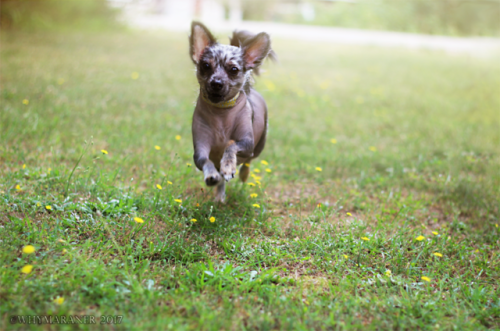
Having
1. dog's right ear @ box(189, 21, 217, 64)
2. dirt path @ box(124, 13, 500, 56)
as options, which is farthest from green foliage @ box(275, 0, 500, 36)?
dog's right ear @ box(189, 21, 217, 64)

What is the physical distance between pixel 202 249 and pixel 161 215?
1.62 ft

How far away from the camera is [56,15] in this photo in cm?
1305

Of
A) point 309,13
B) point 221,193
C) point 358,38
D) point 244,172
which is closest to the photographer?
point 221,193

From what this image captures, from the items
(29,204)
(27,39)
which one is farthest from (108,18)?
(29,204)

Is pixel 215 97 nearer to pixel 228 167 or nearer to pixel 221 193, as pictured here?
pixel 228 167

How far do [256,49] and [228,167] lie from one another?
104cm

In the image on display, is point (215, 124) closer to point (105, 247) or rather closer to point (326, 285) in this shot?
point (105, 247)

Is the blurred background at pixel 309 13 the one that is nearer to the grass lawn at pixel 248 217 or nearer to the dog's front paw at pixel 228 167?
the grass lawn at pixel 248 217

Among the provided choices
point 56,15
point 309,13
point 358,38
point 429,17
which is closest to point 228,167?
point 56,15

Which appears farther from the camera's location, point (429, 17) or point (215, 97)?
point (429, 17)

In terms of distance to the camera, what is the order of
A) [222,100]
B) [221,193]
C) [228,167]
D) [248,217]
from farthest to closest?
[221,193] < [248,217] < [222,100] < [228,167]

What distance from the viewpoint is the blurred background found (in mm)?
13914

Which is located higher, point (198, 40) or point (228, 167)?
point (198, 40)

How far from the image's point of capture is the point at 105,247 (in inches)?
111
